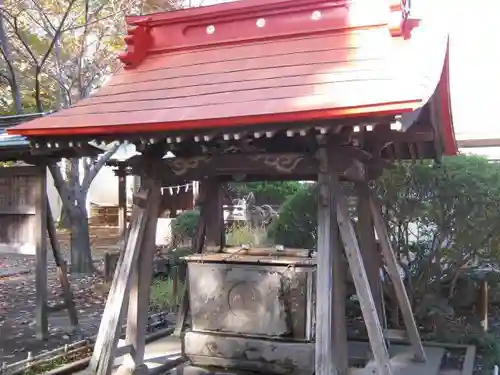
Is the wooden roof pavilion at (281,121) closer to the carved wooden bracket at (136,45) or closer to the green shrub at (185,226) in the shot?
the carved wooden bracket at (136,45)

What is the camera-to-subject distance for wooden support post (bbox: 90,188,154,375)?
17.6 feet

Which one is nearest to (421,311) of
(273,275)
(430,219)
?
(430,219)

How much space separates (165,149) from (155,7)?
8.52 meters

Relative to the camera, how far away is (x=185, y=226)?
1255 cm

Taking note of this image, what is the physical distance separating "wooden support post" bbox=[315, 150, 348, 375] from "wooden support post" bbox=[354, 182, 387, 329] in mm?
1013

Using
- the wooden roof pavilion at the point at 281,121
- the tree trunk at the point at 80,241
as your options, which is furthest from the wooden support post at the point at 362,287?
the tree trunk at the point at 80,241

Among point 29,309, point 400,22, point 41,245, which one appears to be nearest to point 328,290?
point 400,22

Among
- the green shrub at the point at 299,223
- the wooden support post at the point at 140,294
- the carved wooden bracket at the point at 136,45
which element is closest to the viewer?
the wooden support post at the point at 140,294

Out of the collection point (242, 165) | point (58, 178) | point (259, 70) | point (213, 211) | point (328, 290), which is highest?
point (259, 70)

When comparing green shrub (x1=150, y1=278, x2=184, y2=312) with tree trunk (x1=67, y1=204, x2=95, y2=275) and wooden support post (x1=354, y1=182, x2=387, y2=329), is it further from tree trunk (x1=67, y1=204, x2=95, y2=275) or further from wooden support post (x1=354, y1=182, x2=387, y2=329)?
wooden support post (x1=354, y1=182, x2=387, y2=329)

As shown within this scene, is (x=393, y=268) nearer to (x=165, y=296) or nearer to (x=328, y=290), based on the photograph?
(x=328, y=290)

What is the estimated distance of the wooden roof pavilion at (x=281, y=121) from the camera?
460cm

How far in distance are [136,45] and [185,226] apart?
6.36m

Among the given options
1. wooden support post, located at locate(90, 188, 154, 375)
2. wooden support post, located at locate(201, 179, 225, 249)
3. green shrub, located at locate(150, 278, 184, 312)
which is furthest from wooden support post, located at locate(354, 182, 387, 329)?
green shrub, located at locate(150, 278, 184, 312)
